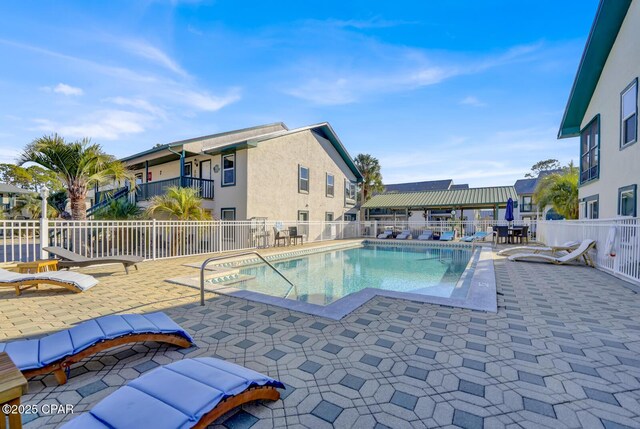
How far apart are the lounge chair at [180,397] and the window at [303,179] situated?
16.1 metres

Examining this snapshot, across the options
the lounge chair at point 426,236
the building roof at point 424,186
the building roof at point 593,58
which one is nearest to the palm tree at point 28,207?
the lounge chair at point 426,236

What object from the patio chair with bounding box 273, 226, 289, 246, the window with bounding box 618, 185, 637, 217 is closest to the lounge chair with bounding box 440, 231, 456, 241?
the window with bounding box 618, 185, 637, 217

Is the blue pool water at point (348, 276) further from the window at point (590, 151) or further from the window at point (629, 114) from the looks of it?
the window at point (590, 151)

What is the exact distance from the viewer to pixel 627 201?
877 cm

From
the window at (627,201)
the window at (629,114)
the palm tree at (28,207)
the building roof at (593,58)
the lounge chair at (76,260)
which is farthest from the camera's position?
the palm tree at (28,207)

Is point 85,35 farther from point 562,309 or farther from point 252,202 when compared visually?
point 562,309

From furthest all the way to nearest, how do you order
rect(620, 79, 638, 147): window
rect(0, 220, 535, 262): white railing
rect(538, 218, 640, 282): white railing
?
1. rect(620, 79, 638, 147): window
2. rect(0, 220, 535, 262): white railing
3. rect(538, 218, 640, 282): white railing

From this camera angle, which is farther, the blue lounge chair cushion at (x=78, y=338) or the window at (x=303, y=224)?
the window at (x=303, y=224)

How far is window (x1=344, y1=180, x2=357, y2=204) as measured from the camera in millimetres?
23297

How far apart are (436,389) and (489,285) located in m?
4.28

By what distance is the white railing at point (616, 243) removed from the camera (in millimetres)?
6078

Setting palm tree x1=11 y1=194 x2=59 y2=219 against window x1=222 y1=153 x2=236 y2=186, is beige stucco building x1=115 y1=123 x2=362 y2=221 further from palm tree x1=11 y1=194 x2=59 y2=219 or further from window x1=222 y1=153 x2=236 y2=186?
palm tree x1=11 y1=194 x2=59 y2=219

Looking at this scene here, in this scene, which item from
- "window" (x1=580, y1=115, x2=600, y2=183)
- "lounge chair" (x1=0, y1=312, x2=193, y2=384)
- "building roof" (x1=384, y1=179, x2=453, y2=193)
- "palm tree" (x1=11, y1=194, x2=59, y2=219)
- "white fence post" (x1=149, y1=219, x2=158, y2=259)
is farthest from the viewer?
"building roof" (x1=384, y1=179, x2=453, y2=193)

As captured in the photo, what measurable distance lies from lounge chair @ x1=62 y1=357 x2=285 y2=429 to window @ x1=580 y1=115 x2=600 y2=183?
583 inches
